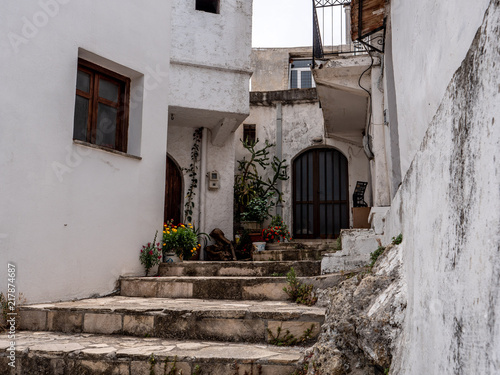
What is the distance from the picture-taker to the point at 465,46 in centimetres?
183

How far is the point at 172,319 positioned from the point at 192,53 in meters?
6.44

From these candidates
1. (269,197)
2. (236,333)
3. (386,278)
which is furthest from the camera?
(269,197)

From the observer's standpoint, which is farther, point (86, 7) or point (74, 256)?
point (86, 7)

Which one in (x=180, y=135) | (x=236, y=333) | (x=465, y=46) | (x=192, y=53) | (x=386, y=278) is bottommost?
(x=236, y=333)

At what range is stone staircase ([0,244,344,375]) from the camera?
11.3 ft

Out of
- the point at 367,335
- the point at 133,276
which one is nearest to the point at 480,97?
the point at 367,335

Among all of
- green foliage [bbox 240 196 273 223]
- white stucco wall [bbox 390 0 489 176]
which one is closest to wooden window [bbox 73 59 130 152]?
white stucco wall [bbox 390 0 489 176]

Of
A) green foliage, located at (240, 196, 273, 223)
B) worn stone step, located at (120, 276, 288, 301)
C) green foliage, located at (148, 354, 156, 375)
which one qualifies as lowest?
green foliage, located at (148, 354, 156, 375)

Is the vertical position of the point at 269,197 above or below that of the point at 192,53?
below

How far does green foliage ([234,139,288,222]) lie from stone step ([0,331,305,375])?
22.6ft

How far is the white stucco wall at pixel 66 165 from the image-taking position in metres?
5.05

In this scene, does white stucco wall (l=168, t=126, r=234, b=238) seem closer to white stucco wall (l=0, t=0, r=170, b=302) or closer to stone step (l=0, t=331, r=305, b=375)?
white stucco wall (l=0, t=0, r=170, b=302)

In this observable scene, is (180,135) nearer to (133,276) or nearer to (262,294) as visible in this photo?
→ (133,276)

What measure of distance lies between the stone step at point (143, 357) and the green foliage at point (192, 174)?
19.5 feet
